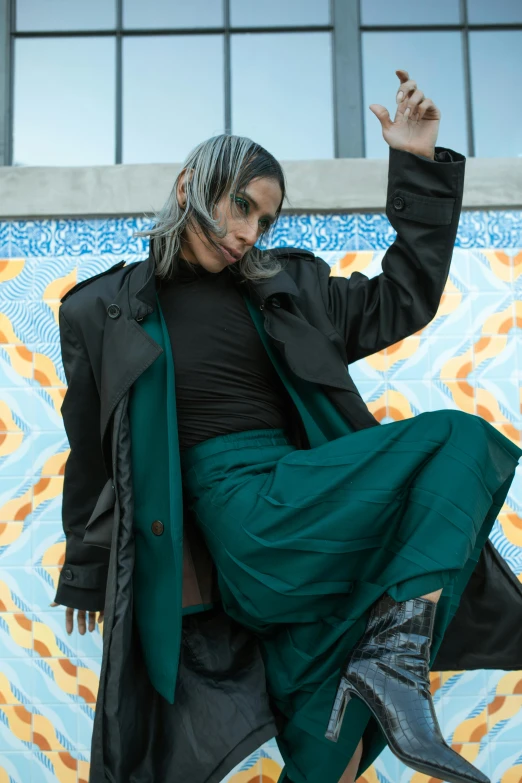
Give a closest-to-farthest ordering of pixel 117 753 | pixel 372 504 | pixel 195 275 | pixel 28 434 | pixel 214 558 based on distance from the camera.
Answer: pixel 372 504 < pixel 117 753 < pixel 214 558 < pixel 195 275 < pixel 28 434

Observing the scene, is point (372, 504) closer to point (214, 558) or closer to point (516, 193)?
point (214, 558)

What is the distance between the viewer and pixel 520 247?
284 cm

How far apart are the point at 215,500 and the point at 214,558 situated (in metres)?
0.15

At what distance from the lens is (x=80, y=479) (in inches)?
77.7

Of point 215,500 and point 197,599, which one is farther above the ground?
point 215,500

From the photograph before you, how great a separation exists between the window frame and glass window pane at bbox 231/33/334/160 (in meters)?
0.03

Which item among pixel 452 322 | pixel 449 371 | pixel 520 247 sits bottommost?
pixel 449 371

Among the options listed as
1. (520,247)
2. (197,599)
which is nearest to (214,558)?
(197,599)

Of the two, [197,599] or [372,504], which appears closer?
[372,504]

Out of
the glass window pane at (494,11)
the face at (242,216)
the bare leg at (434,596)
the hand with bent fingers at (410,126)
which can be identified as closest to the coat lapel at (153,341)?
the face at (242,216)

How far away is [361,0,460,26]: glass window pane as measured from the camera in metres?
3.13

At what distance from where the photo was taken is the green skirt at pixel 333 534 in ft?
4.87

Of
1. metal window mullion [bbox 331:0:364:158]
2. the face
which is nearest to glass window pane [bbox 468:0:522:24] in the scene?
metal window mullion [bbox 331:0:364:158]

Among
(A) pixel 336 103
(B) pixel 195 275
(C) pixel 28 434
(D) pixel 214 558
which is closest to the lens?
(D) pixel 214 558
